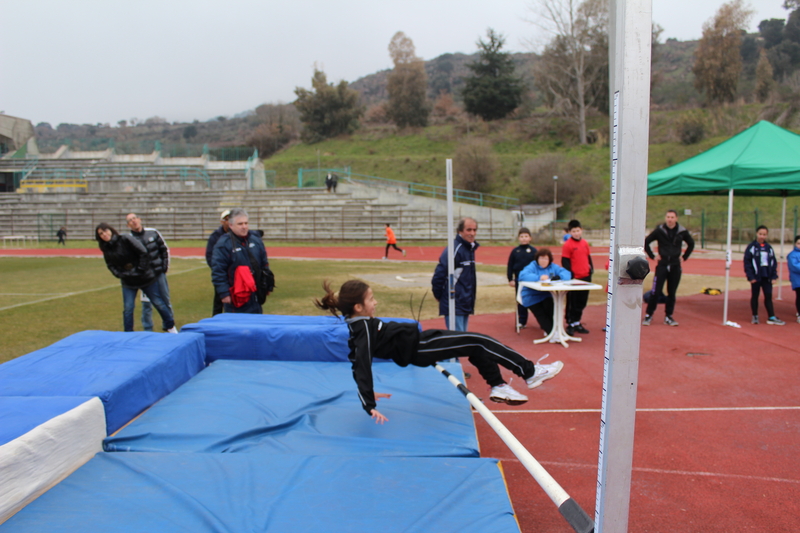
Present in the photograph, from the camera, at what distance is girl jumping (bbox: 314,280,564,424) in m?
3.91

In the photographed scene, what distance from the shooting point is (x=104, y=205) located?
35.0 meters

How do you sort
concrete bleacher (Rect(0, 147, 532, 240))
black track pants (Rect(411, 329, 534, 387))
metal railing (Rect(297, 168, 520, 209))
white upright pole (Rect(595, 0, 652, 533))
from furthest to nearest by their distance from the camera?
metal railing (Rect(297, 168, 520, 209))
concrete bleacher (Rect(0, 147, 532, 240))
black track pants (Rect(411, 329, 534, 387))
white upright pole (Rect(595, 0, 652, 533))

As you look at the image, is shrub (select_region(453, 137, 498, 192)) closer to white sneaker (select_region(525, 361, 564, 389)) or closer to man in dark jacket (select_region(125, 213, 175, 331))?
man in dark jacket (select_region(125, 213, 175, 331))

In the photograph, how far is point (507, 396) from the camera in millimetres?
3988

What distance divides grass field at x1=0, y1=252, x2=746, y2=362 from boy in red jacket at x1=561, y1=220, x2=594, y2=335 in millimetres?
1931

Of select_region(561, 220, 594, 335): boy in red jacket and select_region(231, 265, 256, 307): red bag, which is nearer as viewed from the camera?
select_region(231, 265, 256, 307): red bag

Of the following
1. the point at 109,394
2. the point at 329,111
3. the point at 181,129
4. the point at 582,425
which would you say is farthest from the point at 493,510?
the point at 181,129

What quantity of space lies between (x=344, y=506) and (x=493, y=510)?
30.1 inches

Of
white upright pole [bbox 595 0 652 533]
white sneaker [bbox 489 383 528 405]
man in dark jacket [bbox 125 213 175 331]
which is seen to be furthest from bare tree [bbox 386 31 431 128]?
white upright pole [bbox 595 0 652 533]

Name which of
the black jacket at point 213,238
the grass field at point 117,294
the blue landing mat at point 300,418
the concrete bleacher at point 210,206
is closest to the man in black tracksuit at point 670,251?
the grass field at point 117,294

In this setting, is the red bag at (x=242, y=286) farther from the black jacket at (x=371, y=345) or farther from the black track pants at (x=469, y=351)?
the black track pants at (x=469, y=351)

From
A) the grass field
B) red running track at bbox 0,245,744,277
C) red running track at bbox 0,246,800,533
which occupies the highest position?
red running track at bbox 0,245,744,277

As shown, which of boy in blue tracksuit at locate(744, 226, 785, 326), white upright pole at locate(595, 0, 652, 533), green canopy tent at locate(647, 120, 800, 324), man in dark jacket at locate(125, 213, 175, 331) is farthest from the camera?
boy in blue tracksuit at locate(744, 226, 785, 326)

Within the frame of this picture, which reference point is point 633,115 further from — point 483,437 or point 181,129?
point 181,129
